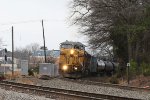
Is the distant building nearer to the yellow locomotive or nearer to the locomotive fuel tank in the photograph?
the locomotive fuel tank

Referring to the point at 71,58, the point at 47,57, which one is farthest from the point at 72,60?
the point at 47,57

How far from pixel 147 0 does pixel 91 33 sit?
8.81 m

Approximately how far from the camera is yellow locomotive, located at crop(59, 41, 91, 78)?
42.3 meters

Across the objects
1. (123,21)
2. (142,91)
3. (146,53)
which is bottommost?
(142,91)

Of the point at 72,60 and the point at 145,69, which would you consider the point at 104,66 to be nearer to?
the point at 72,60

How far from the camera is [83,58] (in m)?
42.5

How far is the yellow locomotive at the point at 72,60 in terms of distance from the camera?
42281mm

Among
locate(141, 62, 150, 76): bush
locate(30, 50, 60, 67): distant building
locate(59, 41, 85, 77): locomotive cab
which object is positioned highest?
locate(30, 50, 60, 67): distant building

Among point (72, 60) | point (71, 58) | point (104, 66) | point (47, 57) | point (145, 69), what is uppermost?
point (47, 57)

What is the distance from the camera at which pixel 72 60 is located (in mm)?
42719

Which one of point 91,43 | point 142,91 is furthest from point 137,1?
point 142,91

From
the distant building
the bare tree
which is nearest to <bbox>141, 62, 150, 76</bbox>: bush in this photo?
the bare tree

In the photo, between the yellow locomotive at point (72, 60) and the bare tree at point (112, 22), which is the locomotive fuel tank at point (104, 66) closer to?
the bare tree at point (112, 22)

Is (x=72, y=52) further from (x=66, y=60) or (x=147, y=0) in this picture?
(x=147, y=0)
